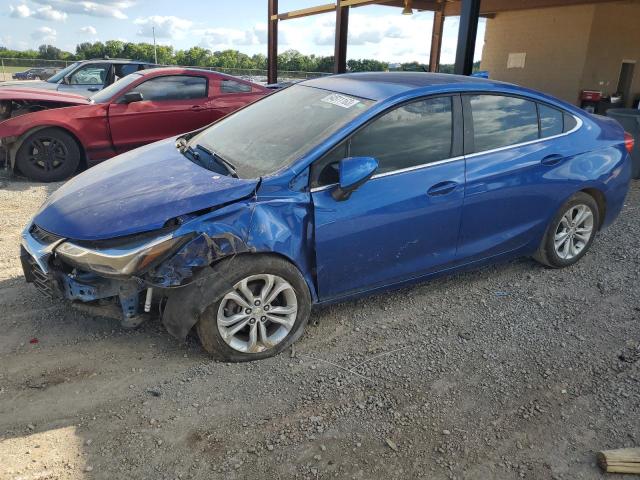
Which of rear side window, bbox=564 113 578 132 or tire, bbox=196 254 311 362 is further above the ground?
rear side window, bbox=564 113 578 132

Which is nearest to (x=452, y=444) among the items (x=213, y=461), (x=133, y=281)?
(x=213, y=461)

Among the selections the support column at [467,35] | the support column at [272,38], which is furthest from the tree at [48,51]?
the support column at [467,35]

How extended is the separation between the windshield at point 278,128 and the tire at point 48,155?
3678 mm

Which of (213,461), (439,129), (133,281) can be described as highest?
(439,129)

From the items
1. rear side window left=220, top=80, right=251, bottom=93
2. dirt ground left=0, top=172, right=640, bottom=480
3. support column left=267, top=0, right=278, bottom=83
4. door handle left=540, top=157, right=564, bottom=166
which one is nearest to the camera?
dirt ground left=0, top=172, right=640, bottom=480

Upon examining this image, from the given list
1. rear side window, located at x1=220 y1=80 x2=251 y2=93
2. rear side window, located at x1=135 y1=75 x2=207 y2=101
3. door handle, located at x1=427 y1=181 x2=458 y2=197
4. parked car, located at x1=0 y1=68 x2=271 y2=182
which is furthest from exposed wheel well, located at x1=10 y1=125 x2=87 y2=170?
door handle, located at x1=427 y1=181 x2=458 y2=197

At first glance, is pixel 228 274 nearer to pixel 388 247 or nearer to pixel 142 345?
pixel 142 345

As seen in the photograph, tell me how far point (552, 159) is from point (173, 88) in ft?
18.4

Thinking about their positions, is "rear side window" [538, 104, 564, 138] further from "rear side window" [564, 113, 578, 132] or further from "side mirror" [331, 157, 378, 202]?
"side mirror" [331, 157, 378, 202]

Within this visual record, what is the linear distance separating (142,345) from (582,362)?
2731mm

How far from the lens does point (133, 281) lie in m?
2.69

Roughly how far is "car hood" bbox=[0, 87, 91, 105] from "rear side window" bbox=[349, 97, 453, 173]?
5.36 meters

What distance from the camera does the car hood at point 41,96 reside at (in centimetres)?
678

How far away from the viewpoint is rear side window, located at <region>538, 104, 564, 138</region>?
3918 mm
